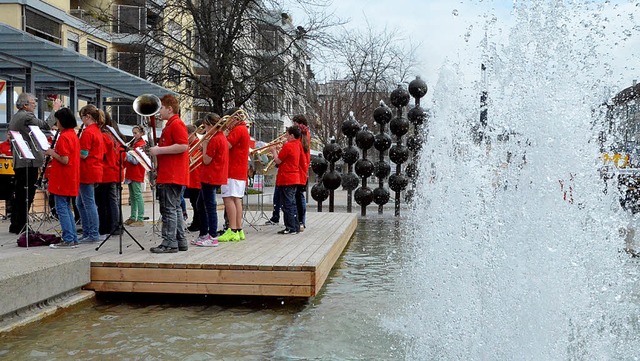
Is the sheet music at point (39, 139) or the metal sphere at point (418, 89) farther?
the metal sphere at point (418, 89)

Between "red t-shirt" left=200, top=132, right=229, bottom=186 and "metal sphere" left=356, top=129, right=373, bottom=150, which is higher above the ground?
"metal sphere" left=356, top=129, right=373, bottom=150

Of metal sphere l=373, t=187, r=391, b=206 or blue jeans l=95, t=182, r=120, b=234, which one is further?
metal sphere l=373, t=187, r=391, b=206

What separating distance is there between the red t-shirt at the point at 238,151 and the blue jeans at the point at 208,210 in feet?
1.39

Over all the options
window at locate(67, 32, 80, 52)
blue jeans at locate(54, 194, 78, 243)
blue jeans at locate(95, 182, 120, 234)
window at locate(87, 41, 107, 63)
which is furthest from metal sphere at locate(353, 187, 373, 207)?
window at locate(87, 41, 107, 63)

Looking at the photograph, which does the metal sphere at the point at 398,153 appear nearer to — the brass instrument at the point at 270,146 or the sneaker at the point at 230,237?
the brass instrument at the point at 270,146

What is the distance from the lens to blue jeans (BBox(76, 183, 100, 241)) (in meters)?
8.00

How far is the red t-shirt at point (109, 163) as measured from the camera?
860 centimetres

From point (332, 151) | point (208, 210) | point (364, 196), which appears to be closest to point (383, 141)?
point (332, 151)

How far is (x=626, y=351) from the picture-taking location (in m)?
4.84

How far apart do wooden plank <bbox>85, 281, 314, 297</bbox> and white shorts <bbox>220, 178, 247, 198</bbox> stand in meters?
2.31

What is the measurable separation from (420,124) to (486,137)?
34.5 feet

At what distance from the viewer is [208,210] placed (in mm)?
8242

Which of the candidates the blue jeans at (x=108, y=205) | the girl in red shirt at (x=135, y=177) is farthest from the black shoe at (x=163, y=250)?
the girl in red shirt at (x=135, y=177)

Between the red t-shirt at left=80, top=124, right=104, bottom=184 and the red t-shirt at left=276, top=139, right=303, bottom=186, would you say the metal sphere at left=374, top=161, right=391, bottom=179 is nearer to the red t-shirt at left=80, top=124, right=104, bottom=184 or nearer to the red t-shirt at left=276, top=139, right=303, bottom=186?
the red t-shirt at left=276, top=139, right=303, bottom=186
